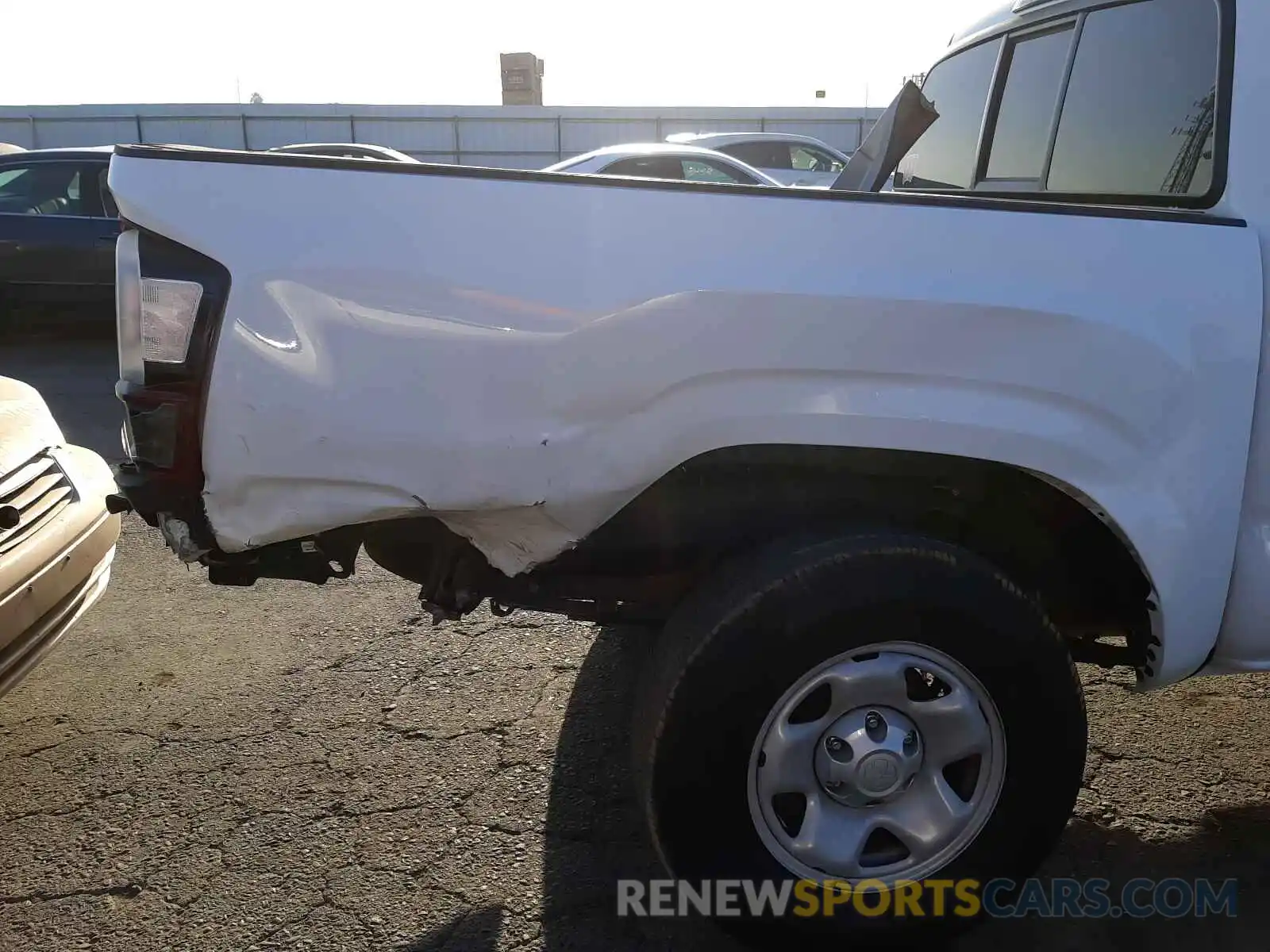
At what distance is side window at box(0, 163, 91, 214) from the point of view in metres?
7.75

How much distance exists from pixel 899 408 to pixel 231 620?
280cm

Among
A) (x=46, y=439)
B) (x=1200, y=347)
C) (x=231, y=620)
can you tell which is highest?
(x=1200, y=347)

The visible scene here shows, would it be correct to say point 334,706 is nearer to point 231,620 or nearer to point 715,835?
point 231,620

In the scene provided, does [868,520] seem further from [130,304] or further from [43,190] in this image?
[43,190]

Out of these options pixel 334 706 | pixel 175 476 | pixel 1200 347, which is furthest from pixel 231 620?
pixel 1200 347

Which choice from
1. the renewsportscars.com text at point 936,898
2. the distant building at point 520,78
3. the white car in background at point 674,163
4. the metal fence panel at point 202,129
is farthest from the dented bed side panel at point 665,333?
the distant building at point 520,78

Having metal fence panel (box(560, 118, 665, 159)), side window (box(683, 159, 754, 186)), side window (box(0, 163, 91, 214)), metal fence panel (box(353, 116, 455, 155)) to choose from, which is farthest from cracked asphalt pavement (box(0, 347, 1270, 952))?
metal fence panel (box(353, 116, 455, 155))

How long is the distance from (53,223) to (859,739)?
332 inches

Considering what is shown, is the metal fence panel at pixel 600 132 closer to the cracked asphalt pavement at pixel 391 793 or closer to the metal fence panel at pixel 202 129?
the metal fence panel at pixel 202 129

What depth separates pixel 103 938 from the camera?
2.05 metres

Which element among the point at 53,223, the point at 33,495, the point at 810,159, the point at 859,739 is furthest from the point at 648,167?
the point at 859,739

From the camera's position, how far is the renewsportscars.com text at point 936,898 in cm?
192

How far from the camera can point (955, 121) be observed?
10.8 feet

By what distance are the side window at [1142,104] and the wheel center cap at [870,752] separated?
1334mm
